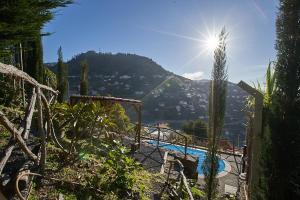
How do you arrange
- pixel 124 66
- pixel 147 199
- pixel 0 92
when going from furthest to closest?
pixel 124 66 < pixel 0 92 < pixel 147 199

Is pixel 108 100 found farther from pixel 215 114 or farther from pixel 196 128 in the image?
pixel 196 128

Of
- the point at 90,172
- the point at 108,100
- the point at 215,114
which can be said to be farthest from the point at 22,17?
the point at 108,100

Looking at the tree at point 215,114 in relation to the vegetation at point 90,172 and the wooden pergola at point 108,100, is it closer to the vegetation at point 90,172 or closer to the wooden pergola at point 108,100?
the vegetation at point 90,172

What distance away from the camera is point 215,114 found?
4.94 metres

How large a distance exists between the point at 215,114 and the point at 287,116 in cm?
147

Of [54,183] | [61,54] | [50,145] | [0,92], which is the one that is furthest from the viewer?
[61,54]

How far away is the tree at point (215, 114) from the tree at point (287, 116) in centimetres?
115

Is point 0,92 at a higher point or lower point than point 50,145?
higher

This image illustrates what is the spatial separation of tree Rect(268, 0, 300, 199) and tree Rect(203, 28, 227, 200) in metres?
1.15

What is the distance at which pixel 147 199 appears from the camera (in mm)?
5832

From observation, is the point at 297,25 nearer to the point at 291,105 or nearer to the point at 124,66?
the point at 291,105

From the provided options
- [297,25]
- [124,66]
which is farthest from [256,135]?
[124,66]

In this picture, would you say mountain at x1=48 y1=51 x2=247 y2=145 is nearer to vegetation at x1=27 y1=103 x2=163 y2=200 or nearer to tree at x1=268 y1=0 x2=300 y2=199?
vegetation at x1=27 y1=103 x2=163 y2=200

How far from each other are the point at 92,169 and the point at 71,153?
2.18 feet
